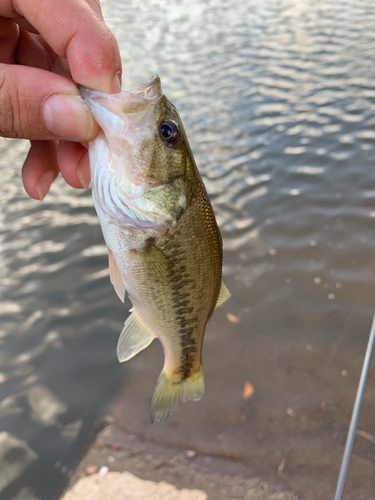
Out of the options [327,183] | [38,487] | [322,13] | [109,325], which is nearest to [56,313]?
[109,325]

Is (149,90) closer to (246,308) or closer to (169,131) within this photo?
(169,131)

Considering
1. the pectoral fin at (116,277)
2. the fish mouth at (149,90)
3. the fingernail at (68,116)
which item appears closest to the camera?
the fingernail at (68,116)

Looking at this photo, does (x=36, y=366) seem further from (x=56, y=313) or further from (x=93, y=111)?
(x=93, y=111)

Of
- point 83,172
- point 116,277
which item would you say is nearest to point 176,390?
point 116,277

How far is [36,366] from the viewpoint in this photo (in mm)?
4074

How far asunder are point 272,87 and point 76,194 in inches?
224

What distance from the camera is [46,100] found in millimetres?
1536

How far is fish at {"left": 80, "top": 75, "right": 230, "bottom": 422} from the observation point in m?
1.66

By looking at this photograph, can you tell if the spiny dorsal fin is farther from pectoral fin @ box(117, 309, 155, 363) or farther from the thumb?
the thumb

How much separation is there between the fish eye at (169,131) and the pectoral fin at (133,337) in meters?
0.91

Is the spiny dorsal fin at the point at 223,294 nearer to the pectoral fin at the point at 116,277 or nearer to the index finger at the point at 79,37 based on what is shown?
the pectoral fin at the point at 116,277

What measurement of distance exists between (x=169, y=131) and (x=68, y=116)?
17.6 inches

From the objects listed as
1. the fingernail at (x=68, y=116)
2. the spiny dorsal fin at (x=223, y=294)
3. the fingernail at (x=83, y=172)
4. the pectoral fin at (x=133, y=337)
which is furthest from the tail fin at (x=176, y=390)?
the fingernail at (x=68, y=116)

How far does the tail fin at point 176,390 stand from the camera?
2.15 m
